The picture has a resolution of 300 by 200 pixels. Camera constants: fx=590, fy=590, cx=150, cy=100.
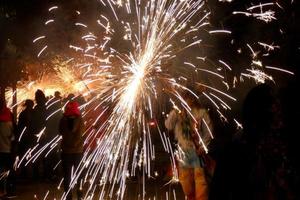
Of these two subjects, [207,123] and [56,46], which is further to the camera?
[56,46]

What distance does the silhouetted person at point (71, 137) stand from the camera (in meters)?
10.0

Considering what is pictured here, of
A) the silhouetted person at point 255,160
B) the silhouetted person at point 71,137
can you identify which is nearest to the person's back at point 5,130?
the silhouetted person at point 71,137

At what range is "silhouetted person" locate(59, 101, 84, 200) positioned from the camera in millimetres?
10008

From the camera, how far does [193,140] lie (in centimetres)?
898

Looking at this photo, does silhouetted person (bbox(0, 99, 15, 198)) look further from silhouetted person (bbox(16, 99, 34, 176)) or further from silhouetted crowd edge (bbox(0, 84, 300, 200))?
silhouetted person (bbox(16, 99, 34, 176))

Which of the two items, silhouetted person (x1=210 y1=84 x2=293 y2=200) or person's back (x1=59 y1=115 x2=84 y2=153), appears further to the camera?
person's back (x1=59 y1=115 x2=84 y2=153)

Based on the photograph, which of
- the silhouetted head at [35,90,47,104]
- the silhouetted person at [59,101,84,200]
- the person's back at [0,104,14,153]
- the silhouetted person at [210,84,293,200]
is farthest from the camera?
the silhouetted head at [35,90,47,104]

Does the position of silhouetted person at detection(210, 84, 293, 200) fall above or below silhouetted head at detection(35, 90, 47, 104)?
below

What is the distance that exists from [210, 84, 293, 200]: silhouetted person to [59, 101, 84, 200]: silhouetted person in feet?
18.6

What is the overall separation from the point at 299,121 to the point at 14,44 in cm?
1227

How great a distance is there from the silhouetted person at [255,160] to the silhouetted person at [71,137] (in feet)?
18.6

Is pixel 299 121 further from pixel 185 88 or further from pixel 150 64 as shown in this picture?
pixel 150 64

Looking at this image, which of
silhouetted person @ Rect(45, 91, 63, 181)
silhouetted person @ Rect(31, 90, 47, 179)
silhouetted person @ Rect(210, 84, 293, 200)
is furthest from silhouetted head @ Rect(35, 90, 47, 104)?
silhouetted person @ Rect(210, 84, 293, 200)

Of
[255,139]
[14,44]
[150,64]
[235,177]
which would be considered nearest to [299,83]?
[255,139]
